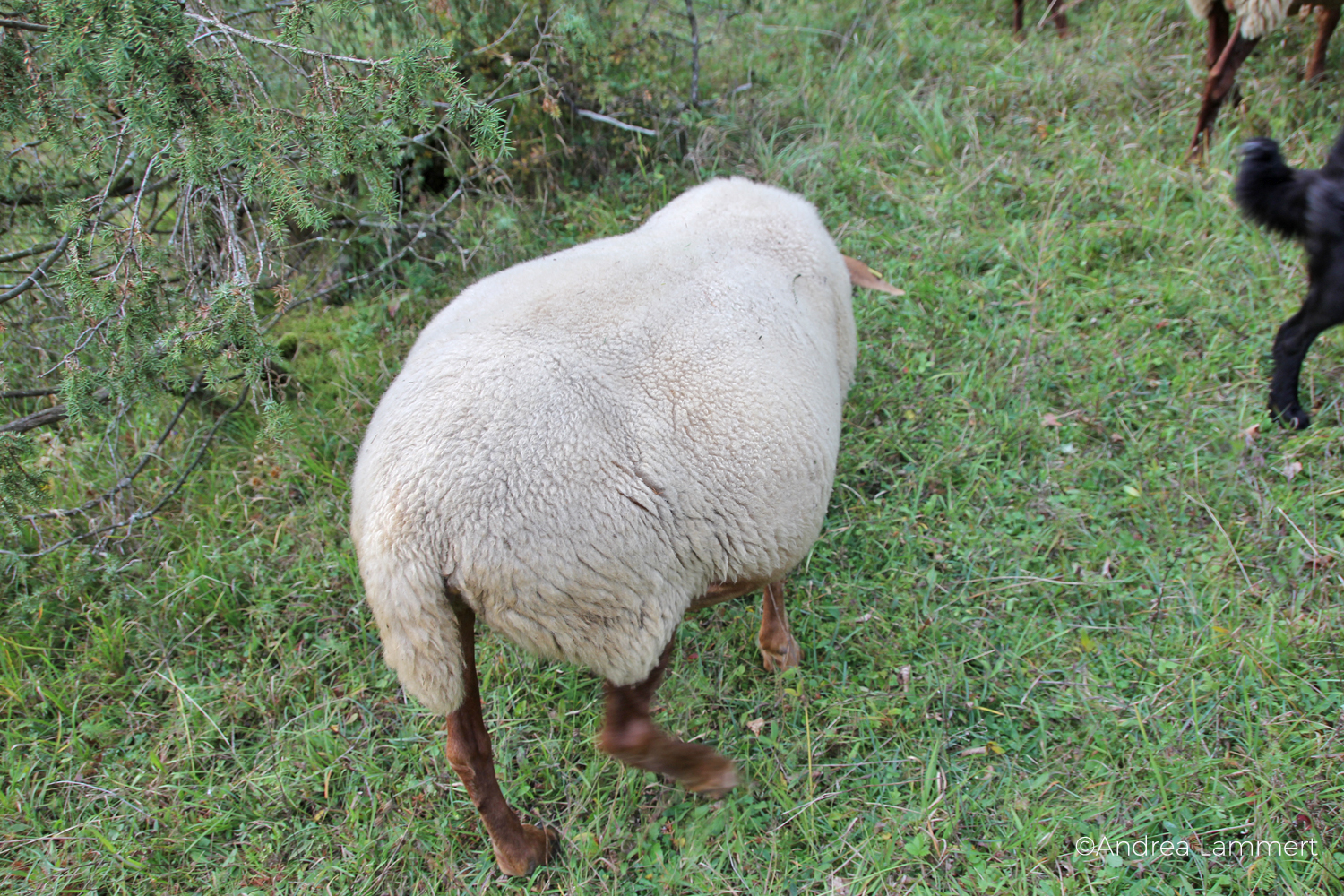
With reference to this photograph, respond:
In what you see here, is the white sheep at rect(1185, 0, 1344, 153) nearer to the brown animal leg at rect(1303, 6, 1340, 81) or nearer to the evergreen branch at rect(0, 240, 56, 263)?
the brown animal leg at rect(1303, 6, 1340, 81)

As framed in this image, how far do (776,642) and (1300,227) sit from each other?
269 cm

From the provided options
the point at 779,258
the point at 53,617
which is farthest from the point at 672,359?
the point at 53,617

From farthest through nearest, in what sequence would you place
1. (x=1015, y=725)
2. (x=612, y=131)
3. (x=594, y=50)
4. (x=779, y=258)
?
1. (x=612, y=131)
2. (x=594, y=50)
3. (x=779, y=258)
4. (x=1015, y=725)

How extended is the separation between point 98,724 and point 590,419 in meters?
2.17

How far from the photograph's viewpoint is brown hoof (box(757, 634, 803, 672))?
2.61 metres

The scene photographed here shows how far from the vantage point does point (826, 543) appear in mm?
2992

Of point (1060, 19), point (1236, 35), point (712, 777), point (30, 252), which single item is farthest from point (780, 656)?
point (1060, 19)

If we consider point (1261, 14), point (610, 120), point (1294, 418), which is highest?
point (1261, 14)

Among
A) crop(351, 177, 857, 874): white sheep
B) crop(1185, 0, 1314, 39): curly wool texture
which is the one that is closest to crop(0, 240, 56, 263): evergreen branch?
crop(351, 177, 857, 874): white sheep

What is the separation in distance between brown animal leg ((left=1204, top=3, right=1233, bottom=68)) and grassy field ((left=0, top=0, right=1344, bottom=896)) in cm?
75

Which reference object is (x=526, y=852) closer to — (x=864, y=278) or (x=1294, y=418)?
(x=864, y=278)

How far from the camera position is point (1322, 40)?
14.3ft

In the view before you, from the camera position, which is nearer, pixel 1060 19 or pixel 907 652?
pixel 907 652

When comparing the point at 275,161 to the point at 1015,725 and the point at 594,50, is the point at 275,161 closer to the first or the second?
the point at 594,50
